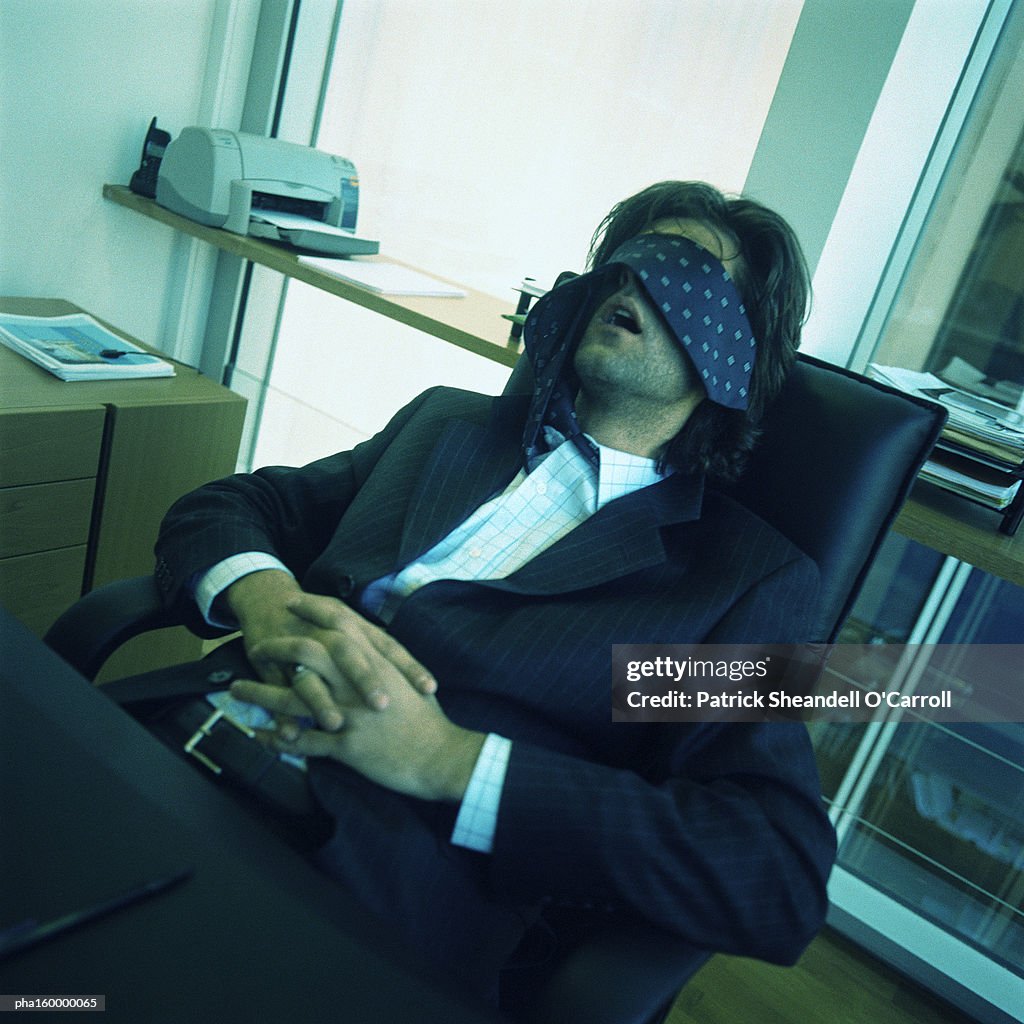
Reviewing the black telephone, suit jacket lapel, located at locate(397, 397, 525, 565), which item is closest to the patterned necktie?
suit jacket lapel, located at locate(397, 397, 525, 565)

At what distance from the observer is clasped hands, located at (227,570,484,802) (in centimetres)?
92

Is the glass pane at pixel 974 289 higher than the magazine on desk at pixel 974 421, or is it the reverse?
the glass pane at pixel 974 289

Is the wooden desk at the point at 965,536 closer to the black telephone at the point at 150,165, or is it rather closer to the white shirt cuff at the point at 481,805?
the white shirt cuff at the point at 481,805

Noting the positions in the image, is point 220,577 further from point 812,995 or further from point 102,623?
point 812,995

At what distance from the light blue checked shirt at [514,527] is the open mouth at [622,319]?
0.17 metres

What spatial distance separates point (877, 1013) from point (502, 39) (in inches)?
91.5

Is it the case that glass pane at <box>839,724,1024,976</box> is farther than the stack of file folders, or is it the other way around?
glass pane at <box>839,724,1024,976</box>

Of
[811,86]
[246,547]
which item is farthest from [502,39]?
[246,547]

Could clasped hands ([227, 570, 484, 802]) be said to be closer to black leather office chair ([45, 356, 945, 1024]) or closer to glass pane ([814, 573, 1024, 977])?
black leather office chair ([45, 356, 945, 1024])

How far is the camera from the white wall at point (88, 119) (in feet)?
7.20

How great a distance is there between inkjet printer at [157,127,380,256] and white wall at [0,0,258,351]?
184mm

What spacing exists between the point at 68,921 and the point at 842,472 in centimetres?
95

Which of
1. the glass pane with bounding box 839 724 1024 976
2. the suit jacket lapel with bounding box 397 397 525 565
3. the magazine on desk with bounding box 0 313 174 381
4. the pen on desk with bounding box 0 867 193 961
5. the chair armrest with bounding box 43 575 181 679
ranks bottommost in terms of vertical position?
the glass pane with bounding box 839 724 1024 976

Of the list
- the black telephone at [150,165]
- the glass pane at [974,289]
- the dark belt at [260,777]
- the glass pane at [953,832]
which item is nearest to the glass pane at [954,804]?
the glass pane at [953,832]
